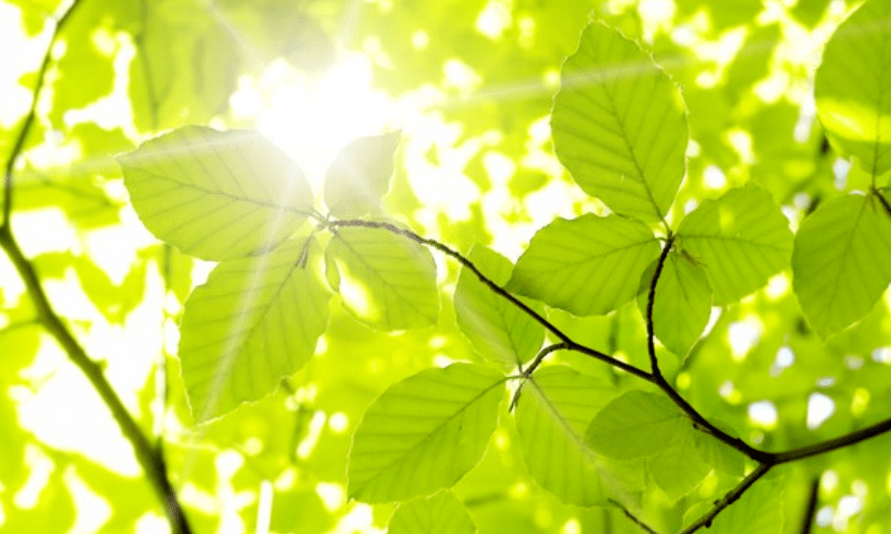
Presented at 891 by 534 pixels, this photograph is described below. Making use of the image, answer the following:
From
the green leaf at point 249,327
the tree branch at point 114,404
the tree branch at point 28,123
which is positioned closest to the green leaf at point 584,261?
the green leaf at point 249,327

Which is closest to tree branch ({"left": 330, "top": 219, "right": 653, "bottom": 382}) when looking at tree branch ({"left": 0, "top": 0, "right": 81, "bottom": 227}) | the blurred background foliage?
the blurred background foliage

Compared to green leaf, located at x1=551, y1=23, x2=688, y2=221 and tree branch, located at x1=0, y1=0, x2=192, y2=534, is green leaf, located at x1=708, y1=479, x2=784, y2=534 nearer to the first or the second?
green leaf, located at x1=551, y1=23, x2=688, y2=221

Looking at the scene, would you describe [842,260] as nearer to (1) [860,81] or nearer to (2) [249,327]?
(1) [860,81]

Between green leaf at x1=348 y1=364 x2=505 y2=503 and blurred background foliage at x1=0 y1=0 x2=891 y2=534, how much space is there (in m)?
1.10

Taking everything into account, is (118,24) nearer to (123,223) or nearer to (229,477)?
(123,223)

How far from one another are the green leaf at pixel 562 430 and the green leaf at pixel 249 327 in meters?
0.15

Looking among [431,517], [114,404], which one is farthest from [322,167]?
Answer: [431,517]

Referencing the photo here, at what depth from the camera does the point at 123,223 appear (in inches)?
80.0

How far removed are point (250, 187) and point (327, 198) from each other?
0.05 m

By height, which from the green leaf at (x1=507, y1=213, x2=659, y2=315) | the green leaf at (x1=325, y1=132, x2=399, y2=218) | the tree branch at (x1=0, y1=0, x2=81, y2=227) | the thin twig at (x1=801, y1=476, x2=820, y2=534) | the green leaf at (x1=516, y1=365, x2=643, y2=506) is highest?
the tree branch at (x1=0, y1=0, x2=81, y2=227)

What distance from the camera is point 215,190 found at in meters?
0.38

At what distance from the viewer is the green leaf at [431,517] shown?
512 millimetres

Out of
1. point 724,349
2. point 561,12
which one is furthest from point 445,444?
point 561,12

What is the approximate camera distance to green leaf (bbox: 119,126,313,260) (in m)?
0.37
